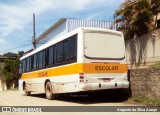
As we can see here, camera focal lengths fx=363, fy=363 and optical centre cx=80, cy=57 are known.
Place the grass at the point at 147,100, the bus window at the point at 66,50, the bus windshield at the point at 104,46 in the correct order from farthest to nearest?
the bus window at the point at 66,50
the bus windshield at the point at 104,46
the grass at the point at 147,100

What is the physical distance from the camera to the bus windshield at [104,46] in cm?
1486

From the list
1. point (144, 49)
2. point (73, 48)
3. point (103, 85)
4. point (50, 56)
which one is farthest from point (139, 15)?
point (103, 85)

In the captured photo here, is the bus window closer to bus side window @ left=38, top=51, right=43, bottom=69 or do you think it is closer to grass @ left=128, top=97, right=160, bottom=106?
grass @ left=128, top=97, right=160, bottom=106

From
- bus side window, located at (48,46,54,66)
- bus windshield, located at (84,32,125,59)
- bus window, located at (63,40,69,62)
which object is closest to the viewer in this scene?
bus windshield, located at (84,32,125,59)

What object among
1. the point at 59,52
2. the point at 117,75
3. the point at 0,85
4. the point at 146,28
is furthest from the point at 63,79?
the point at 0,85

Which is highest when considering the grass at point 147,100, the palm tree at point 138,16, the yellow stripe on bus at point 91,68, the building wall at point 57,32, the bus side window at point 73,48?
the building wall at point 57,32

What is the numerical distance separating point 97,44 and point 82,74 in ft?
4.86

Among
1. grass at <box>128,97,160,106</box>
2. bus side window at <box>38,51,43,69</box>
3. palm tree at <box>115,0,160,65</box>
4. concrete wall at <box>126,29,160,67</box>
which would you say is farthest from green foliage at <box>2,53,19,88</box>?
grass at <box>128,97,160,106</box>

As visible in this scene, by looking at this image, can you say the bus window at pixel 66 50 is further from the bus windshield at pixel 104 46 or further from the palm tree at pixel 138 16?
the palm tree at pixel 138 16

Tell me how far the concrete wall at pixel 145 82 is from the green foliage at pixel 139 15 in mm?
4227

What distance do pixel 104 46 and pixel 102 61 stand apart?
0.66m

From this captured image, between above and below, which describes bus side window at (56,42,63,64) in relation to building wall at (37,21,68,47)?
below

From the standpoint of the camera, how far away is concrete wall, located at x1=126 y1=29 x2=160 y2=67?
56.4ft

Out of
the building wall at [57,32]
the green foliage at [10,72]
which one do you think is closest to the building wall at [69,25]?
the building wall at [57,32]
